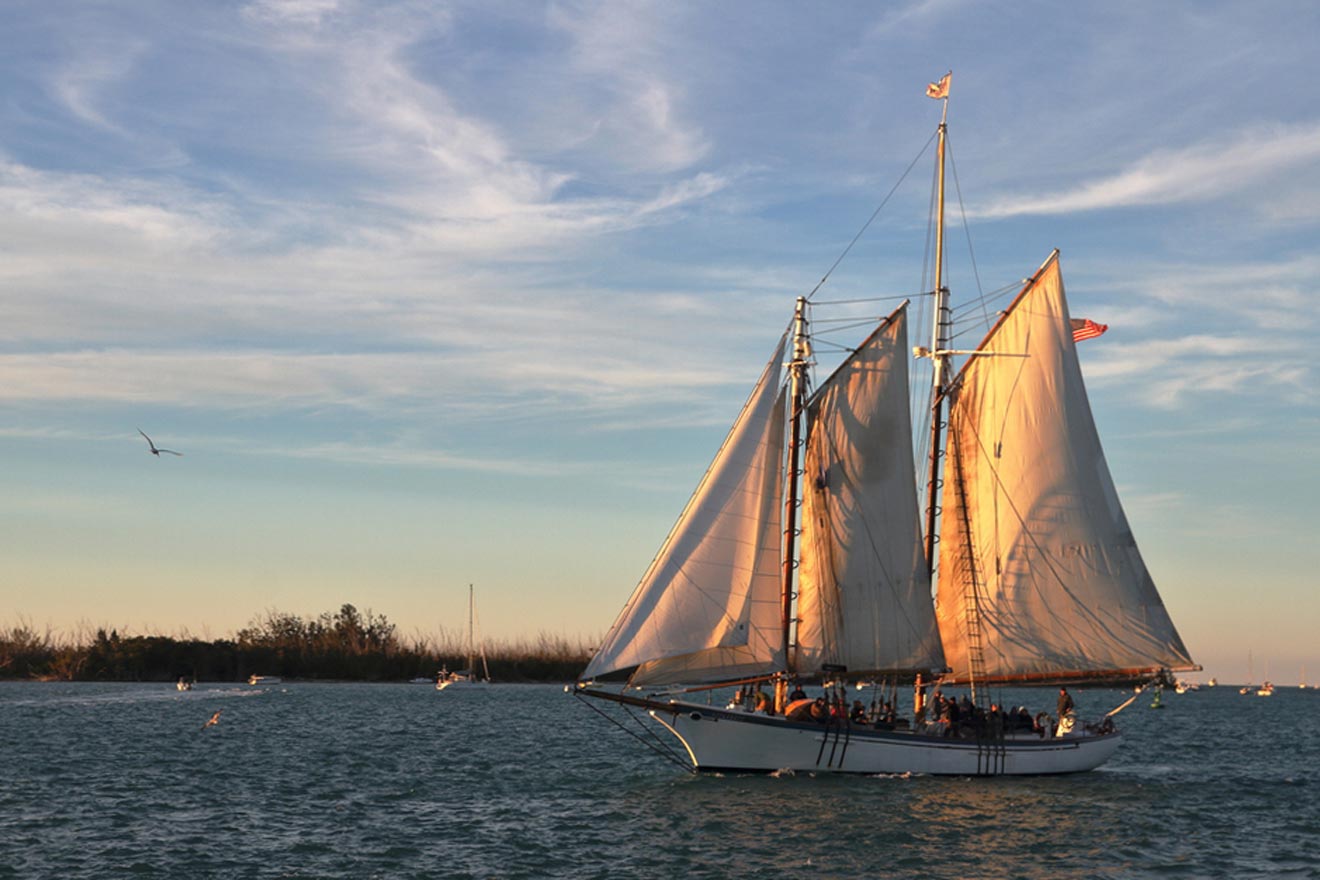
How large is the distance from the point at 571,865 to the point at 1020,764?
2479 centimetres

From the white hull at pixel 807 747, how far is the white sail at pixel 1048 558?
4.09m

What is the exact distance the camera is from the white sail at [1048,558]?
183 feet

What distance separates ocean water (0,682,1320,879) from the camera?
3691 centimetres

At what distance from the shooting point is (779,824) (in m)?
41.8

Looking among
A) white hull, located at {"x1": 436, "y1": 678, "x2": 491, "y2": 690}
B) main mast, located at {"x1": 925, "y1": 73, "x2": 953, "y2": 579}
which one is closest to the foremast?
main mast, located at {"x1": 925, "y1": 73, "x2": 953, "y2": 579}

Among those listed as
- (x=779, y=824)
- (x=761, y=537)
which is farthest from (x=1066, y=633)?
(x=779, y=824)

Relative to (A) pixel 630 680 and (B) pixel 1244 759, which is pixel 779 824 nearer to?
(A) pixel 630 680

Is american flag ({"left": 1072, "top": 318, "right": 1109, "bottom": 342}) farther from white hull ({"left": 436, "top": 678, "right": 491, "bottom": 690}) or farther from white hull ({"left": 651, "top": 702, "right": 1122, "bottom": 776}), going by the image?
white hull ({"left": 436, "top": 678, "right": 491, "bottom": 690})

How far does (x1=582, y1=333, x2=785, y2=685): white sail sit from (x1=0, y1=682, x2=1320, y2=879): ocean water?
472 centimetres

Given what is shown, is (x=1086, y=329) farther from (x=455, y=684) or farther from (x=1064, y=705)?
(x=455, y=684)

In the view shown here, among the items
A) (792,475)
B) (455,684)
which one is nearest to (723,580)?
(792,475)

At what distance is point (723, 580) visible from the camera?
48031mm

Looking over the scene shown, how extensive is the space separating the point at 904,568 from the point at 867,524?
7.53 feet

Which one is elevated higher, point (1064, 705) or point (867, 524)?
point (867, 524)
